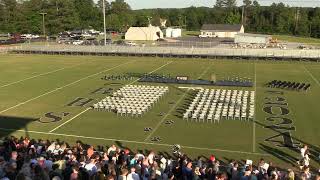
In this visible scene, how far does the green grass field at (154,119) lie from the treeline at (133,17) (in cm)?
6686

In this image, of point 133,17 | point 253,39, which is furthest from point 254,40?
point 133,17

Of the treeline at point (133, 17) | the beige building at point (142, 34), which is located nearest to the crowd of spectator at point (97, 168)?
the beige building at point (142, 34)

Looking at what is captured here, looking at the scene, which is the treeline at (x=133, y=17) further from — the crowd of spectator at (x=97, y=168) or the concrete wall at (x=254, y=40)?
the crowd of spectator at (x=97, y=168)

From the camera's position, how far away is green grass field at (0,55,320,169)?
25641 millimetres

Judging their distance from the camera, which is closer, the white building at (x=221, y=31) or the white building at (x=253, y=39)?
the white building at (x=253, y=39)

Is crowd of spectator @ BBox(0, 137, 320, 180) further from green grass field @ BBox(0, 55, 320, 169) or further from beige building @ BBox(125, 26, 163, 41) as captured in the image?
beige building @ BBox(125, 26, 163, 41)

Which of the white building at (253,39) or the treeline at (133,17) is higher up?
the treeline at (133,17)

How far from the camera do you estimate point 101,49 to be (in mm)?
74562

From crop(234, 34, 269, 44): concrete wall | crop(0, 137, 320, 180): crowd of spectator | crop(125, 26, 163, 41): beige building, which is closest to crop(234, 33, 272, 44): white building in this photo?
crop(234, 34, 269, 44): concrete wall

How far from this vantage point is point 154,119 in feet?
103

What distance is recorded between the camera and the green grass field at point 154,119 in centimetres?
2564

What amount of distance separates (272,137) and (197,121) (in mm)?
5874

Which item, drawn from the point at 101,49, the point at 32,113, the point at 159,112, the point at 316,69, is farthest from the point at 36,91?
the point at 316,69

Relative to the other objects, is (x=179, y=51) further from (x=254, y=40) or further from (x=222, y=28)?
(x=222, y=28)
